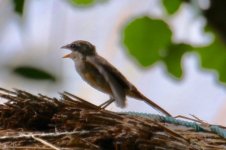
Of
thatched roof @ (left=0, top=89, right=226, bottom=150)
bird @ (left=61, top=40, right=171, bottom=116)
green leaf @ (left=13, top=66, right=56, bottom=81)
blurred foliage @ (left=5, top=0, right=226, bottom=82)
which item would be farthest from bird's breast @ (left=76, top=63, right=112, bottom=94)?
green leaf @ (left=13, top=66, right=56, bottom=81)

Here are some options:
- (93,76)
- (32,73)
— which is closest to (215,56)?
(93,76)

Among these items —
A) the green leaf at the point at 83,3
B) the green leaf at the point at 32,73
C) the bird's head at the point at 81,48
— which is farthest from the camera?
the green leaf at the point at 83,3

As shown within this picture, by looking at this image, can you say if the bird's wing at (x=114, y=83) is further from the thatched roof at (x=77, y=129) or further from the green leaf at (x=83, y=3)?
the green leaf at (x=83, y=3)

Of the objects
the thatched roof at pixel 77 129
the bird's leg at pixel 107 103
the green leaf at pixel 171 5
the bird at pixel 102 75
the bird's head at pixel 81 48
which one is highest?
the green leaf at pixel 171 5

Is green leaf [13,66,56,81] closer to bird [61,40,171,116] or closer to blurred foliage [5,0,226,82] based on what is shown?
bird [61,40,171,116]

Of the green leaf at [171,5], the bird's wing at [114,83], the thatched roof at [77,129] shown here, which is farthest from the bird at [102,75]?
the green leaf at [171,5]

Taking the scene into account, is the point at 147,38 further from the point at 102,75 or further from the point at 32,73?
the point at 32,73

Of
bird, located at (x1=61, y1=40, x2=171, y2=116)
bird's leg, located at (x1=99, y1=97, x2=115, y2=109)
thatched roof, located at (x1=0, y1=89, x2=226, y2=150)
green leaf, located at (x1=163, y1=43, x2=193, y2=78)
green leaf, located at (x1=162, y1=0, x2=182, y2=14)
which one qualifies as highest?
green leaf, located at (x1=162, y1=0, x2=182, y2=14)
